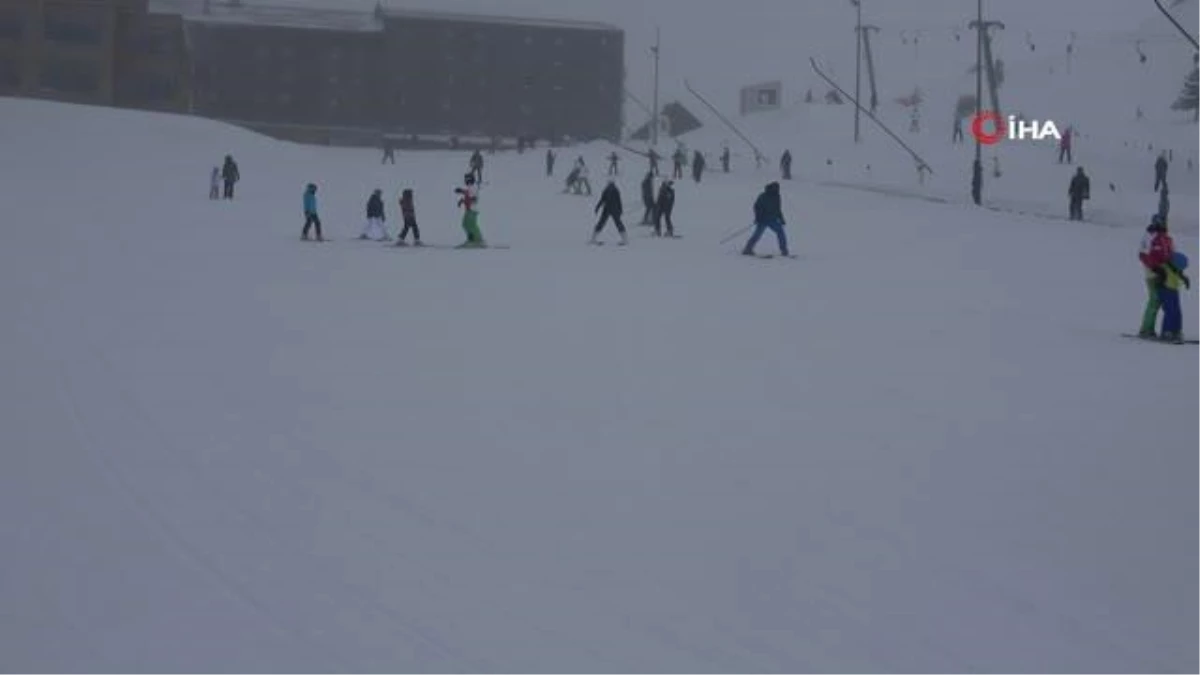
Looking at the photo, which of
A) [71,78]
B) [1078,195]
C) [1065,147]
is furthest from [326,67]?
[1078,195]

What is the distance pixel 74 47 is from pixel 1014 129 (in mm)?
42275

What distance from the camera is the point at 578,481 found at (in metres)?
7.51

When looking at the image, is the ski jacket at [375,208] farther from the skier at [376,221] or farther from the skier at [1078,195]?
the skier at [1078,195]

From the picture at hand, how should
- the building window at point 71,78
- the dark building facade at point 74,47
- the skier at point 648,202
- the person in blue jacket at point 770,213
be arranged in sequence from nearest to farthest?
1. the person in blue jacket at point 770,213
2. the skier at point 648,202
3. the dark building facade at point 74,47
4. the building window at point 71,78

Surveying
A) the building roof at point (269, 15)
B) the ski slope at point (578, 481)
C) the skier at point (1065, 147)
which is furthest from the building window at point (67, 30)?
the ski slope at point (578, 481)

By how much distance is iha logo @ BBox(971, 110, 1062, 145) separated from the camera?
51259 millimetres

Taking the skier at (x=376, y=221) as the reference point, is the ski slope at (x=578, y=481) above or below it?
below

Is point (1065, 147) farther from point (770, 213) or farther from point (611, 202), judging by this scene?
point (770, 213)

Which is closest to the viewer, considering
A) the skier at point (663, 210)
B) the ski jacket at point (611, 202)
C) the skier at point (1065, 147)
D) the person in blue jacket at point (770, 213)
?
the person in blue jacket at point (770, 213)

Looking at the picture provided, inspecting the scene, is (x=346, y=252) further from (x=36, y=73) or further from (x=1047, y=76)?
(x=1047, y=76)

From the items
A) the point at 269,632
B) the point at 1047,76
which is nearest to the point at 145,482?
the point at 269,632

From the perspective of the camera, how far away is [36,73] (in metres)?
70.9

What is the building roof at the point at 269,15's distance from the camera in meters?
80.2

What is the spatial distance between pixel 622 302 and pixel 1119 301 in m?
6.37
